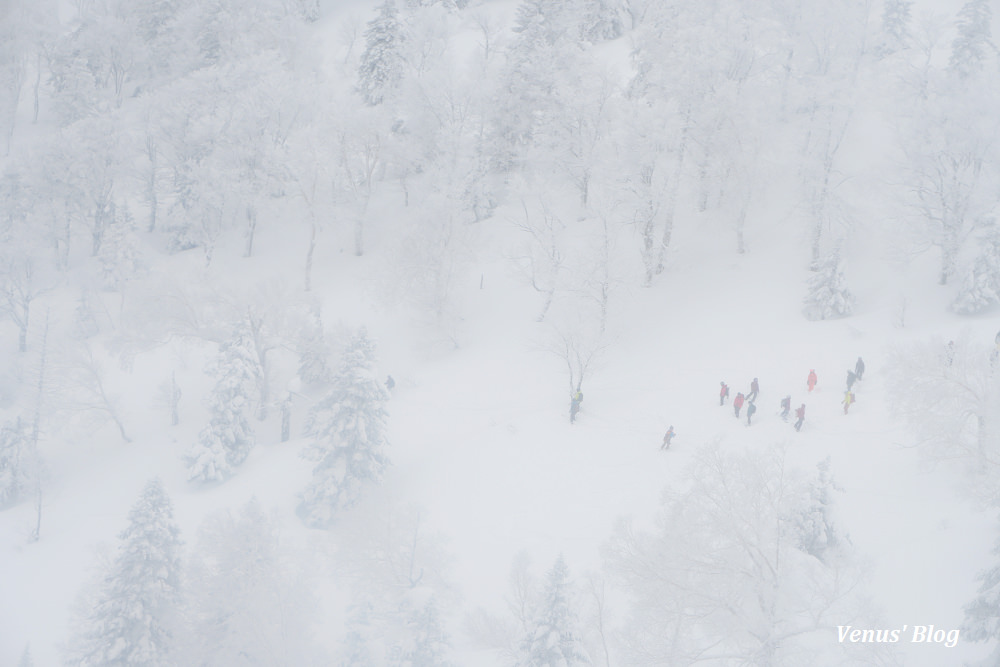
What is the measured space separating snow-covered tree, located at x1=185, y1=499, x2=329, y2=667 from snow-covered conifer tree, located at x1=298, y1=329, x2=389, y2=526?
16.5 ft

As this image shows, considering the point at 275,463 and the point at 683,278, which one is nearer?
the point at 275,463

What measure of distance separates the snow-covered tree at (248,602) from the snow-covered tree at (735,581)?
7.61 metres

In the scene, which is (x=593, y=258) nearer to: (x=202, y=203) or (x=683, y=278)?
(x=683, y=278)

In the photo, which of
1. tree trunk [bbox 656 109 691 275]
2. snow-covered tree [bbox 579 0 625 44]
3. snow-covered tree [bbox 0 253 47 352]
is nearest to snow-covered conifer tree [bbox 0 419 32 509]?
snow-covered tree [bbox 0 253 47 352]

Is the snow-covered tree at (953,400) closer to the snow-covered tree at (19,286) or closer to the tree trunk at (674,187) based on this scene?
the tree trunk at (674,187)

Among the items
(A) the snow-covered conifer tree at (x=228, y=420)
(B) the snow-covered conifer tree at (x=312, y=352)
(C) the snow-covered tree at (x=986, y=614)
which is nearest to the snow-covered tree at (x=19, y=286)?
(A) the snow-covered conifer tree at (x=228, y=420)

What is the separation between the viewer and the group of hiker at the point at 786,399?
2232cm

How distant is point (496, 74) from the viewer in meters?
41.7

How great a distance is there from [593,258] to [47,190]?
31.2 meters

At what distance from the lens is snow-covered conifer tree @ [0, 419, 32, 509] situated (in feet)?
89.6

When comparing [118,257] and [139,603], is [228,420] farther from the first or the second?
[118,257]

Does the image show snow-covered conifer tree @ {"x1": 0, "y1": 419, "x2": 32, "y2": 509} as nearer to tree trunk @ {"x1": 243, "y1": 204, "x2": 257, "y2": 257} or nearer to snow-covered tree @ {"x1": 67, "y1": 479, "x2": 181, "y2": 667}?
snow-covered tree @ {"x1": 67, "y1": 479, "x2": 181, "y2": 667}

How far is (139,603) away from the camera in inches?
672

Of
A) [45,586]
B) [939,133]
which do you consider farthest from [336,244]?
A: [939,133]
